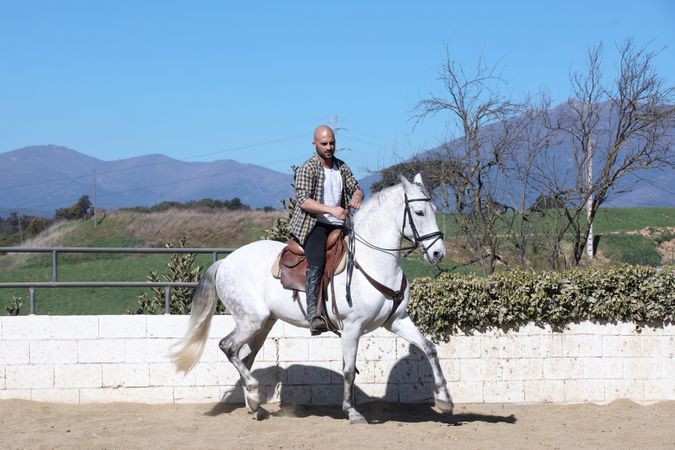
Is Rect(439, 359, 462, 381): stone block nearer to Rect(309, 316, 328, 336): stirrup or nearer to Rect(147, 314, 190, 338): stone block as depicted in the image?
Rect(309, 316, 328, 336): stirrup

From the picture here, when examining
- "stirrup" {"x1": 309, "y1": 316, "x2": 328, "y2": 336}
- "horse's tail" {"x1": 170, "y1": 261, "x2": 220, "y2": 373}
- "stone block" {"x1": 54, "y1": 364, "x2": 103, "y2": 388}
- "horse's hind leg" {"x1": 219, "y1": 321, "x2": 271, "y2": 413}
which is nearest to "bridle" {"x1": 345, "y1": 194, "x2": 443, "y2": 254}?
"stirrup" {"x1": 309, "y1": 316, "x2": 328, "y2": 336}

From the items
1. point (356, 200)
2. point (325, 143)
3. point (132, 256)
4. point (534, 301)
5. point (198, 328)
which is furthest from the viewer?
point (132, 256)

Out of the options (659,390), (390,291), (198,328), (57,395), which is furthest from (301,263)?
(659,390)

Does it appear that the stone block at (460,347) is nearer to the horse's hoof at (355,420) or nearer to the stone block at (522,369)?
the stone block at (522,369)

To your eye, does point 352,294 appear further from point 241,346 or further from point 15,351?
point 15,351

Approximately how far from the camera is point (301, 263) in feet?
27.2

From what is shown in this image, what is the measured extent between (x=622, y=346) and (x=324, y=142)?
4.19 meters

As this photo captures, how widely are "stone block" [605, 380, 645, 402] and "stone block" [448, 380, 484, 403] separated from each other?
4.59ft

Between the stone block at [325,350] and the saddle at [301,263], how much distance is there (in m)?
1.50

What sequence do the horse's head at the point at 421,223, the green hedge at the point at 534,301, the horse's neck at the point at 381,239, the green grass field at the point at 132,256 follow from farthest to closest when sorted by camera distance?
the green grass field at the point at 132,256, the green hedge at the point at 534,301, the horse's neck at the point at 381,239, the horse's head at the point at 421,223

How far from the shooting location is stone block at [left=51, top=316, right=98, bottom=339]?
967 cm

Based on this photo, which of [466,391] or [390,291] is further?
[466,391]

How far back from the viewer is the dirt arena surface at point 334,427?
7.29 m

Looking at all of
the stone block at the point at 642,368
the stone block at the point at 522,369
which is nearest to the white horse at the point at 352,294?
the stone block at the point at 522,369
